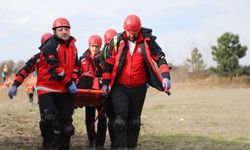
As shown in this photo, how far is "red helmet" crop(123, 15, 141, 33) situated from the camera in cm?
689

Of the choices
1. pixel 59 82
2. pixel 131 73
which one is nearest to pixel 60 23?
pixel 59 82

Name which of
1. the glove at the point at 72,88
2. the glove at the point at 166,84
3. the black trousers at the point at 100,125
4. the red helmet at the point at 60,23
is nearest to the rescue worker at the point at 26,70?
the red helmet at the point at 60,23

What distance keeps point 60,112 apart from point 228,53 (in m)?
53.5

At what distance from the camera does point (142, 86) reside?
712cm

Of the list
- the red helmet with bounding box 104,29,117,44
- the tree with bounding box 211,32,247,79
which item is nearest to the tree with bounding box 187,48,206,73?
the tree with bounding box 211,32,247,79

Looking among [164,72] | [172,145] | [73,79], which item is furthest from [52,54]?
[172,145]

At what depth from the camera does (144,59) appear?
6.95 meters

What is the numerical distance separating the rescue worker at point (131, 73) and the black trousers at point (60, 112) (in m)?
0.65

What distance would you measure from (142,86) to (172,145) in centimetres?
244

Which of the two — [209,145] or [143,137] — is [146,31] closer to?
[209,145]

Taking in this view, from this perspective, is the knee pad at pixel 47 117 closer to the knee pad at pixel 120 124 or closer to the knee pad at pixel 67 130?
the knee pad at pixel 67 130

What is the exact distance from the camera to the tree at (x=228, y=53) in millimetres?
58088

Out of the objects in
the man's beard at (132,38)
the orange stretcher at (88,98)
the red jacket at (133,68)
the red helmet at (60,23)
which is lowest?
the orange stretcher at (88,98)

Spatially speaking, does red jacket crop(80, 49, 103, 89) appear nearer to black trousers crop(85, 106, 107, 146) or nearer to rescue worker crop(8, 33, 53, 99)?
black trousers crop(85, 106, 107, 146)
